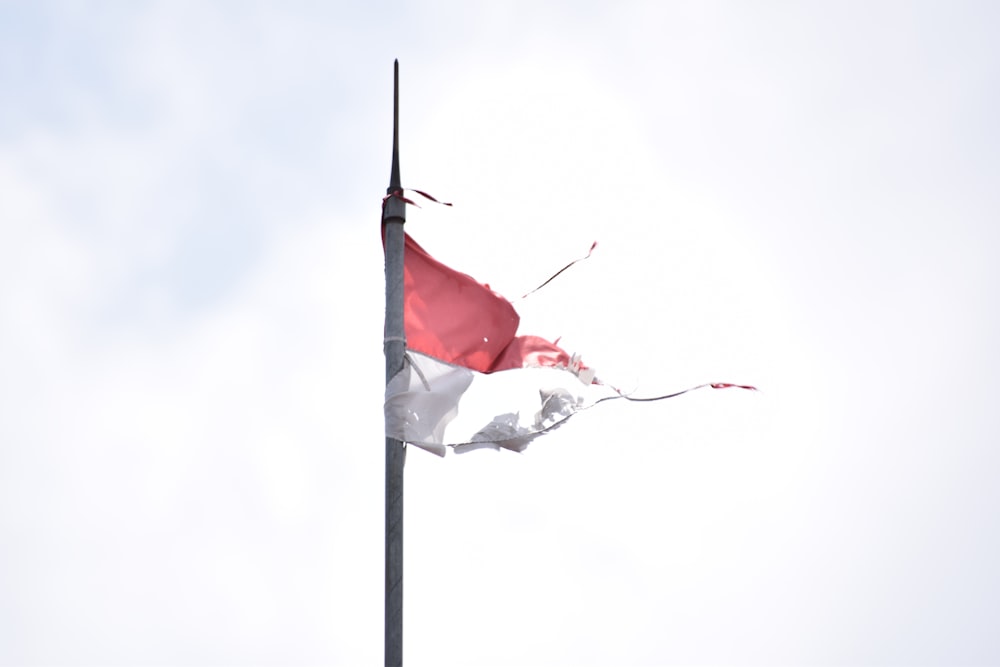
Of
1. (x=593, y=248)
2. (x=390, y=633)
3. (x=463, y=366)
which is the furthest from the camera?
(x=593, y=248)

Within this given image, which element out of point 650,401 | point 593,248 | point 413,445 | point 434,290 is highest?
point 593,248

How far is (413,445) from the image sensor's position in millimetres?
17688

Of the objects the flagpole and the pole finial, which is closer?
the flagpole

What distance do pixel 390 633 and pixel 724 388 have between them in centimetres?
655

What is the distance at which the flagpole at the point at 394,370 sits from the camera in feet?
48.7

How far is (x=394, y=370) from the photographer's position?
17.2 m

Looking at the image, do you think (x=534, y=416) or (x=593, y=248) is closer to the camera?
(x=534, y=416)

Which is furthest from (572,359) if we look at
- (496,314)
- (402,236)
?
(402,236)

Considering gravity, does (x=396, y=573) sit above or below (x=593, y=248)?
below

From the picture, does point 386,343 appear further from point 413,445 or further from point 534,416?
point 534,416

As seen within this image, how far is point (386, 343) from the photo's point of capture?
17031 millimetres

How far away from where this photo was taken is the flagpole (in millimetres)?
14836

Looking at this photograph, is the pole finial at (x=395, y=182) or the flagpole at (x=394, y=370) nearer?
the flagpole at (x=394, y=370)

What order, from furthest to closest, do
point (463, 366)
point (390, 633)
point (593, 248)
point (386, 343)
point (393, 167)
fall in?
point (593, 248), point (463, 366), point (393, 167), point (386, 343), point (390, 633)
